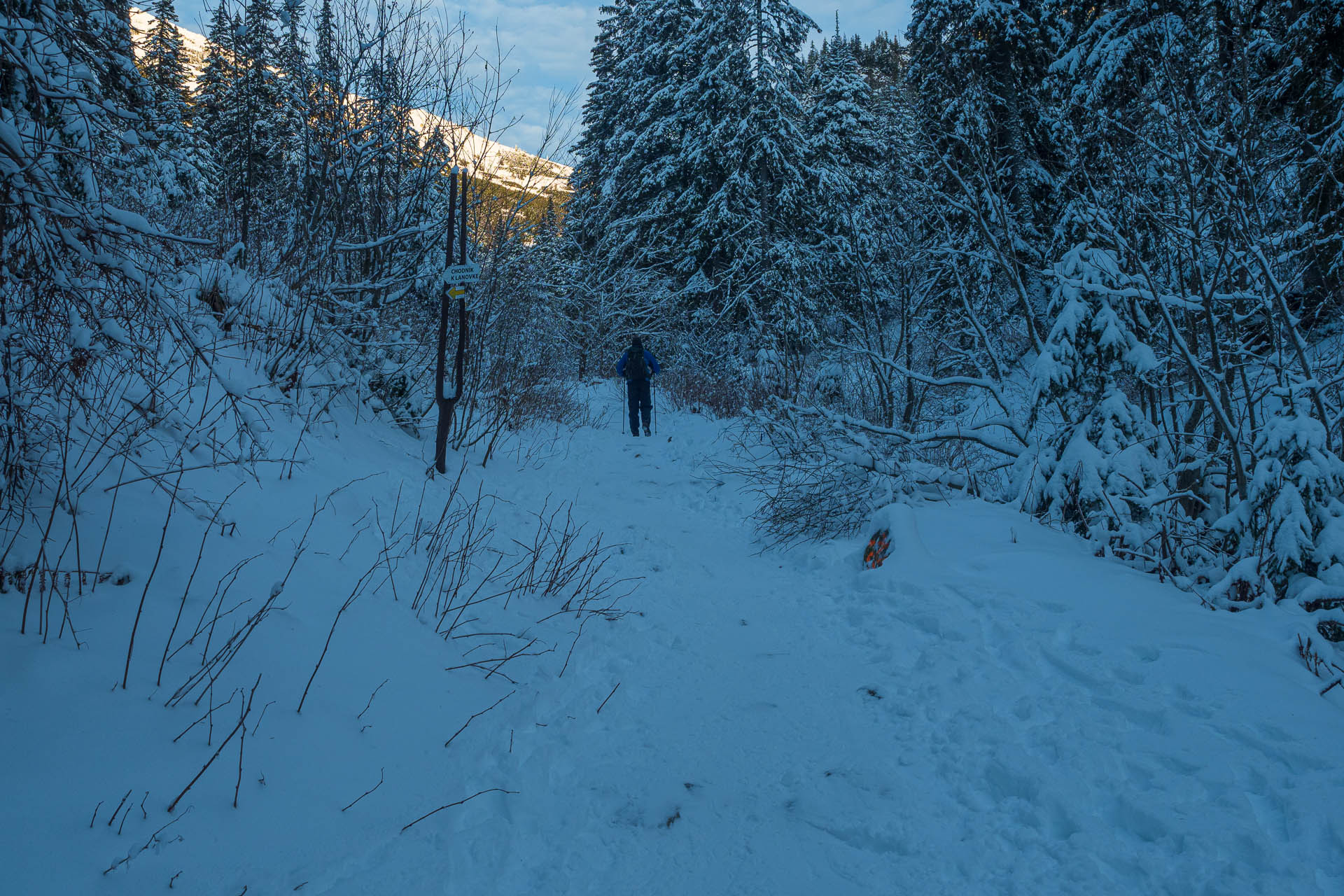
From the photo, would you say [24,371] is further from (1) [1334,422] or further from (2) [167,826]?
(1) [1334,422]

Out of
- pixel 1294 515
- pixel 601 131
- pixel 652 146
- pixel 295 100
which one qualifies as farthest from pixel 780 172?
pixel 1294 515

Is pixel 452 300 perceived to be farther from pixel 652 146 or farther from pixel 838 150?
pixel 838 150

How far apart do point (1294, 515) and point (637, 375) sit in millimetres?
10527

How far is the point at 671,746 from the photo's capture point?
9.49ft

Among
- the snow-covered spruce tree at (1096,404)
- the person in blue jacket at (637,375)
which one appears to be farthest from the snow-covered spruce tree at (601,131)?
the snow-covered spruce tree at (1096,404)

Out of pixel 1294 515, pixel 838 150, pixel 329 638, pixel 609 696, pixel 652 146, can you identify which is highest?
pixel 838 150

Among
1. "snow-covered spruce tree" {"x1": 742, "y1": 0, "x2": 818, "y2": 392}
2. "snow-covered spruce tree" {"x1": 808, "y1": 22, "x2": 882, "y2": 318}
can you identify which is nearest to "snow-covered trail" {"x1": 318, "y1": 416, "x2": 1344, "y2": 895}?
"snow-covered spruce tree" {"x1": 808, "y1": 22, "x2": 882, "y2": 318}

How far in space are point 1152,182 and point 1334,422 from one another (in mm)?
2480

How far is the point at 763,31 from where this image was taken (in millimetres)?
17688

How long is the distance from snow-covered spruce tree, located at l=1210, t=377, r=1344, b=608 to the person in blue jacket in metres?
10.1

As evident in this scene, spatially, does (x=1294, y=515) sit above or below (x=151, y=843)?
above

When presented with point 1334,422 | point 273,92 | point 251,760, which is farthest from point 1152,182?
point 273,92

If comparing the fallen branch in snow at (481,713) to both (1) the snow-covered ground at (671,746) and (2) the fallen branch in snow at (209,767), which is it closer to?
(1) the snow-covered ground at (671,746)

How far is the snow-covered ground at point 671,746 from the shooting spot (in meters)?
1.91
